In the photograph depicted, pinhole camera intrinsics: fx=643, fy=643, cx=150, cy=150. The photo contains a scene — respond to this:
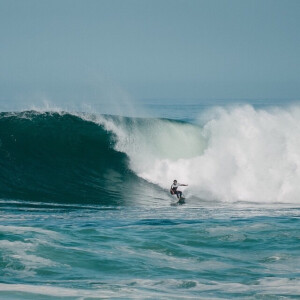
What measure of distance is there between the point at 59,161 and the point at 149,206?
4.85m

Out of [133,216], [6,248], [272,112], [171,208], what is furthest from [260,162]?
[6,248]

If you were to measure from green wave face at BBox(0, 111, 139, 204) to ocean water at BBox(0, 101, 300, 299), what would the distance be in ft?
0.15

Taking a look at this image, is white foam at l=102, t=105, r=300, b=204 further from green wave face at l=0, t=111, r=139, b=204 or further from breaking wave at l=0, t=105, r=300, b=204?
green wave face at l=0, t=111, r=139, b=204

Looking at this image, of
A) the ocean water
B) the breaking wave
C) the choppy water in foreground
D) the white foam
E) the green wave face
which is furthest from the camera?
the white foam

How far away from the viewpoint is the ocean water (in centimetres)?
935

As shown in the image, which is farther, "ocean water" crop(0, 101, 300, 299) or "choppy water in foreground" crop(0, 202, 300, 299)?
"ocean water" crop(0, 101, 300, 299)

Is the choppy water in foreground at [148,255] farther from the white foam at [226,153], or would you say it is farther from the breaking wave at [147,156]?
the white foam at [226,153]

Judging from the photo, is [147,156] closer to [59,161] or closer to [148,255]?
[59,161]

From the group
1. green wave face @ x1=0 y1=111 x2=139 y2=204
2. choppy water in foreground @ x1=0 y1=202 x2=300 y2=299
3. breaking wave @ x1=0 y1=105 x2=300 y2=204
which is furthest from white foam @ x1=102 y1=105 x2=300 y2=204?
choppy water in foreground @ x1=0 y1=202 x2=300 y2=299

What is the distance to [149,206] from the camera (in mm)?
16625

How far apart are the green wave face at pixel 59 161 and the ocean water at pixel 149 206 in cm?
5

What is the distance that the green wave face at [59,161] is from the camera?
1761cm

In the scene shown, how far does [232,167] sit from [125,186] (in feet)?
12.3

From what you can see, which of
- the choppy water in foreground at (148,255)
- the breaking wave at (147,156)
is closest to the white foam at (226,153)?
the breaking wave at (147,156)
